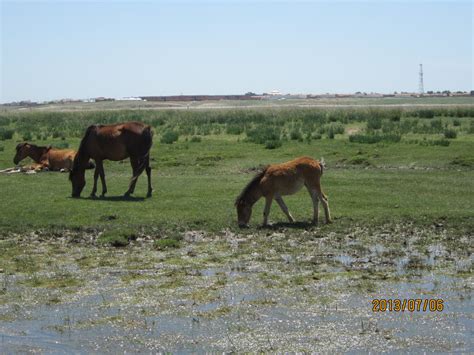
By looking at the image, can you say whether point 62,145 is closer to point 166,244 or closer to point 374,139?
point 374,139

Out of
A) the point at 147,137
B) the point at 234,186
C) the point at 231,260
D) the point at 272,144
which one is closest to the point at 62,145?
the point at 272,144

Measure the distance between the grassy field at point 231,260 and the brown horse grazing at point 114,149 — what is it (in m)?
0.67

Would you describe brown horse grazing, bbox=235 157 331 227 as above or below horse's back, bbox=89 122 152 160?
below

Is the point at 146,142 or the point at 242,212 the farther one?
the point at 146,142

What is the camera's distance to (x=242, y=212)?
16.8 metres

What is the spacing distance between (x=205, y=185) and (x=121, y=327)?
12.5m

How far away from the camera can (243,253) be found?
47.2ft

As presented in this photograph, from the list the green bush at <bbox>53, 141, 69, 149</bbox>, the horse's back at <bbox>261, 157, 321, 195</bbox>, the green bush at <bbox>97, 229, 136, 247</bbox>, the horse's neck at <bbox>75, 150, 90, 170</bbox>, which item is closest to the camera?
the green bush at <bbox>97, 229, 136, 247</bbox>

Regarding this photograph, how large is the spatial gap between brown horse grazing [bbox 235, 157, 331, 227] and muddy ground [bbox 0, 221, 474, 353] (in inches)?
23.5
